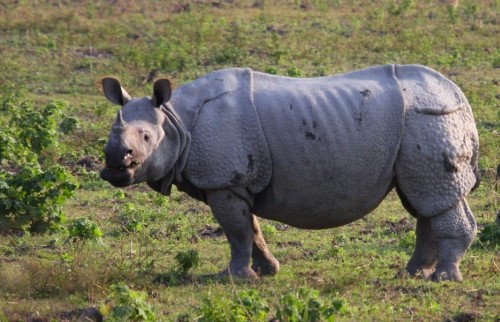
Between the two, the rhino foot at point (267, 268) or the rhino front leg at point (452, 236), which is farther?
the rhino foot at point (267, 268)

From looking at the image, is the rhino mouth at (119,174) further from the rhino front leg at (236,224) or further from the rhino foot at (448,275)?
the rhino foot at (448,275)

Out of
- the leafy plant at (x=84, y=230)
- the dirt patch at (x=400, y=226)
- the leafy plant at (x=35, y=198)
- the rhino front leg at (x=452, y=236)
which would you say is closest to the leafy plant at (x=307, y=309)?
the rhino front leg at (x=452, y=236)

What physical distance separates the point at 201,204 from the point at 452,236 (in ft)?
12.2

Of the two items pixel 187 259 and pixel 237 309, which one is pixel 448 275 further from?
pixel 237 309

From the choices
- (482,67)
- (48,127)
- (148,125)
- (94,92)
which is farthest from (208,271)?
(482,67)

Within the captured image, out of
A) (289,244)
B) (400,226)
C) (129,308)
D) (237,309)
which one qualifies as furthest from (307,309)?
(400,226)

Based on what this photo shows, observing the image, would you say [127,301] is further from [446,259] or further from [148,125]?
[446,259]

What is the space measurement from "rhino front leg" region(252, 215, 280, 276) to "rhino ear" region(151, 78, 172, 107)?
1233 millimetres

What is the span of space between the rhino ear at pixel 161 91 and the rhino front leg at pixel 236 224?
2.47 feet

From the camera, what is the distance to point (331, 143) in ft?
29.4

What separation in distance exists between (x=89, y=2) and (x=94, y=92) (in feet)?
19.4

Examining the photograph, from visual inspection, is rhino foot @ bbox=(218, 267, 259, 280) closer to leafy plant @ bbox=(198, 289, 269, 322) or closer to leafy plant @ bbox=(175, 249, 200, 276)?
leafy plant @ bbox=(175, 249, 200, 276)

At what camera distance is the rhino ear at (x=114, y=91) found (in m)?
9.07

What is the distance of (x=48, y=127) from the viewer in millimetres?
13125
